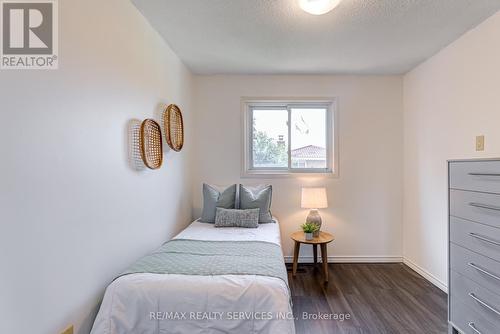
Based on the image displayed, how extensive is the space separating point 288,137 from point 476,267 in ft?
7.86

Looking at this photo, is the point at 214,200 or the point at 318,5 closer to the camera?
the point at 318,5

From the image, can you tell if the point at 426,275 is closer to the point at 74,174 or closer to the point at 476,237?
the point at 476,237

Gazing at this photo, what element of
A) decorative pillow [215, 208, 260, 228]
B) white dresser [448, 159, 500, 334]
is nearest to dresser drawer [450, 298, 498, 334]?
white dresser [448, 159, 500, 334]

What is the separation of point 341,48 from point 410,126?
1.41 metres

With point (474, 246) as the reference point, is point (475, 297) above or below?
below

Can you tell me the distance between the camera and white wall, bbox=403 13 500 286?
84.7 inches

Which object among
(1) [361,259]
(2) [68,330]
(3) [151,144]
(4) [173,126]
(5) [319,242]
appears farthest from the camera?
(1) [361,259]

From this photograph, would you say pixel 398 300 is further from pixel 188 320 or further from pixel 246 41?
pixel 246 41

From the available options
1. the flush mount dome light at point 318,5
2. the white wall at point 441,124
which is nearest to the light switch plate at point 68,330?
the flush mount dome light at point 318,5

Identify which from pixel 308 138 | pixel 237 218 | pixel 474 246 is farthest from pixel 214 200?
pixel 474 246

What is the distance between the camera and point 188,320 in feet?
4.79

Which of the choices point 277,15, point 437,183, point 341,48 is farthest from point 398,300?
point 277,15

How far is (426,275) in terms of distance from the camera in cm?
295

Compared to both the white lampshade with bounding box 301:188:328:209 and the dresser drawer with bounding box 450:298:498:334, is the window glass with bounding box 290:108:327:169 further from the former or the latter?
the dresser drawer with bounding box 450:298:498:334
